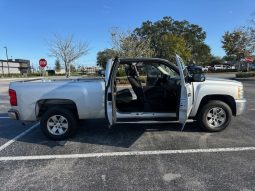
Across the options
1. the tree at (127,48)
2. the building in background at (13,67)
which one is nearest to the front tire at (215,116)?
the tree at (127,48)

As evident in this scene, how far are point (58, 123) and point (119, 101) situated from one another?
146cm

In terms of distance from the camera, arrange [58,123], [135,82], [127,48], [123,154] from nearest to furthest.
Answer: [123,154] < [58,123] < [135,82] < [127,48]

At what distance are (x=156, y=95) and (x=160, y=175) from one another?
258 cm

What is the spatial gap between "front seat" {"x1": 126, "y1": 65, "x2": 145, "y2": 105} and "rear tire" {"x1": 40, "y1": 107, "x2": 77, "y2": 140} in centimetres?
158

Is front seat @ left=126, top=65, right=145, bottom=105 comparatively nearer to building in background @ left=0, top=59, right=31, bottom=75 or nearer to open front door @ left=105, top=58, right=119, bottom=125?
open front door @ left=105, top=58, right=119, bottom=125

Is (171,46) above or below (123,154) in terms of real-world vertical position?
above

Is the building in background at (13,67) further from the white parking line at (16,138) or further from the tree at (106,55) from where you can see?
the white parking line at (16,138)

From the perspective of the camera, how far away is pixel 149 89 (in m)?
6.34

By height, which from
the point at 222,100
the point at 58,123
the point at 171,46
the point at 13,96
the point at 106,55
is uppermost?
the point at 171,46

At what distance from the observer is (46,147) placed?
206 inches

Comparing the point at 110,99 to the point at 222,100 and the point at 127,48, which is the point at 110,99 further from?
the point at 127,48

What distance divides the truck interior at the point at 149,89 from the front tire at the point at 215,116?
2.28 ft

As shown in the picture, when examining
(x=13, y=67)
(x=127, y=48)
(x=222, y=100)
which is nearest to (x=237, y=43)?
(x=127, y=48)

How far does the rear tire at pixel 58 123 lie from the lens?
5.53m
